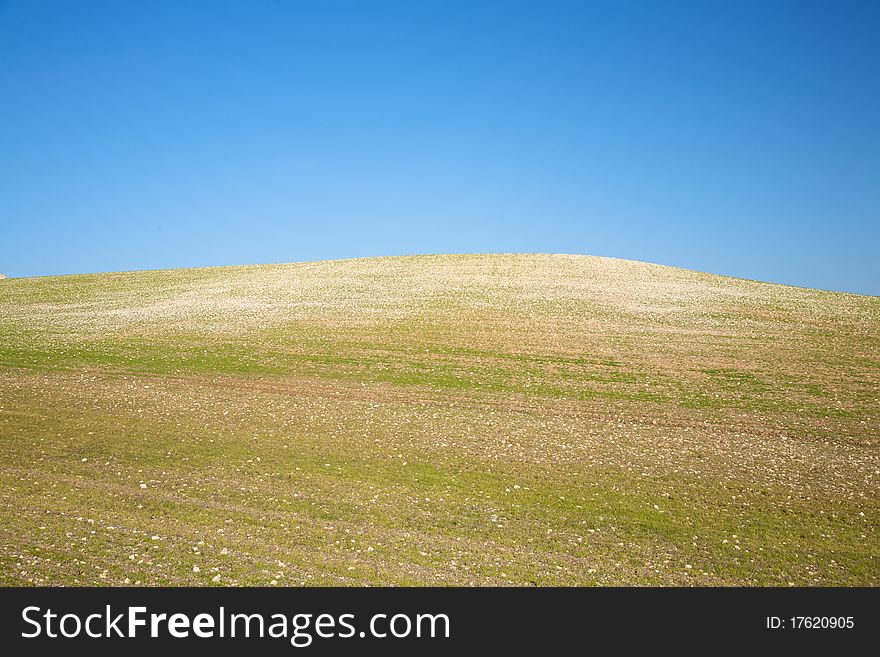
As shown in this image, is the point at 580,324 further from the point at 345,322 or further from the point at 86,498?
the point at 86,498

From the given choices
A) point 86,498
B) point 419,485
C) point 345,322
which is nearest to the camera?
point 86,498

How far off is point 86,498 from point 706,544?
1620 centimetres

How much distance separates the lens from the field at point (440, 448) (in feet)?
39.8

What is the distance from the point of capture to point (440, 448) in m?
20.1

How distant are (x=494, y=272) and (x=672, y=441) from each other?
50651 mm

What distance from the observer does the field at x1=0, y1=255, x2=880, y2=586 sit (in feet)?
39.8

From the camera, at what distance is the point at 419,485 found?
650 inches

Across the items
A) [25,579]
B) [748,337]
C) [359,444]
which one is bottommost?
[25,579]
